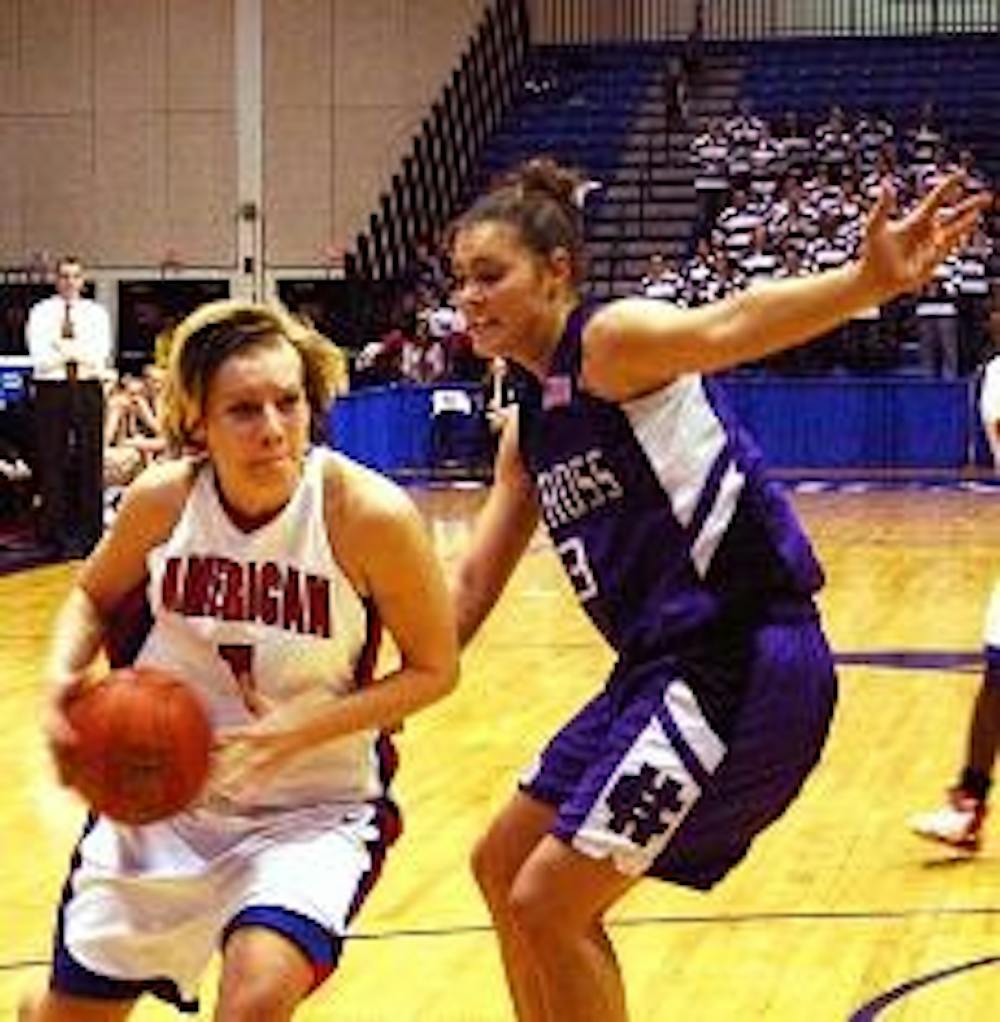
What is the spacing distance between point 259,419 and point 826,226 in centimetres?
1872

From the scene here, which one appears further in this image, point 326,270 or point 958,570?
point 326,270

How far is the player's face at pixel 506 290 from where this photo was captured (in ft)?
12.5

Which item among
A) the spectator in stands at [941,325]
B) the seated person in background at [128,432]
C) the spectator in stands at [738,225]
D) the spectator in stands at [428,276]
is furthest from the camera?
the spectator in stands at [428,276]

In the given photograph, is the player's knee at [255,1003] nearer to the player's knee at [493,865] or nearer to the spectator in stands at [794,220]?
the player's knee at [493,865]

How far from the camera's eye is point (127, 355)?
27.4 m

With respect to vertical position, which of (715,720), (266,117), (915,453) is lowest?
(915,453)

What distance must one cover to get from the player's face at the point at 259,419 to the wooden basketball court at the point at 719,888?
55 cm

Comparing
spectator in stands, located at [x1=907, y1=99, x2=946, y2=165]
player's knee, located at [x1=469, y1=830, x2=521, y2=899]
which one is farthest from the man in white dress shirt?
spectator in stands, located at [x1=907, y1=99, x2=946, y2=165]

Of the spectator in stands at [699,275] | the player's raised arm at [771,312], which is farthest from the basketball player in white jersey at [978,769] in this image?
the spectator in stands at [699,275]

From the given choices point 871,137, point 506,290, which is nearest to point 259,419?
point 506,290

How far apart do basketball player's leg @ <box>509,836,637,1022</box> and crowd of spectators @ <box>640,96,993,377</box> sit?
17283 mm

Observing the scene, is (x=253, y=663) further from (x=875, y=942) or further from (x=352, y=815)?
(x=875, y=942)

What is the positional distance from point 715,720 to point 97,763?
103 cm

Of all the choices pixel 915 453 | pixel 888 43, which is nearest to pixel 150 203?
pixel 888 43
